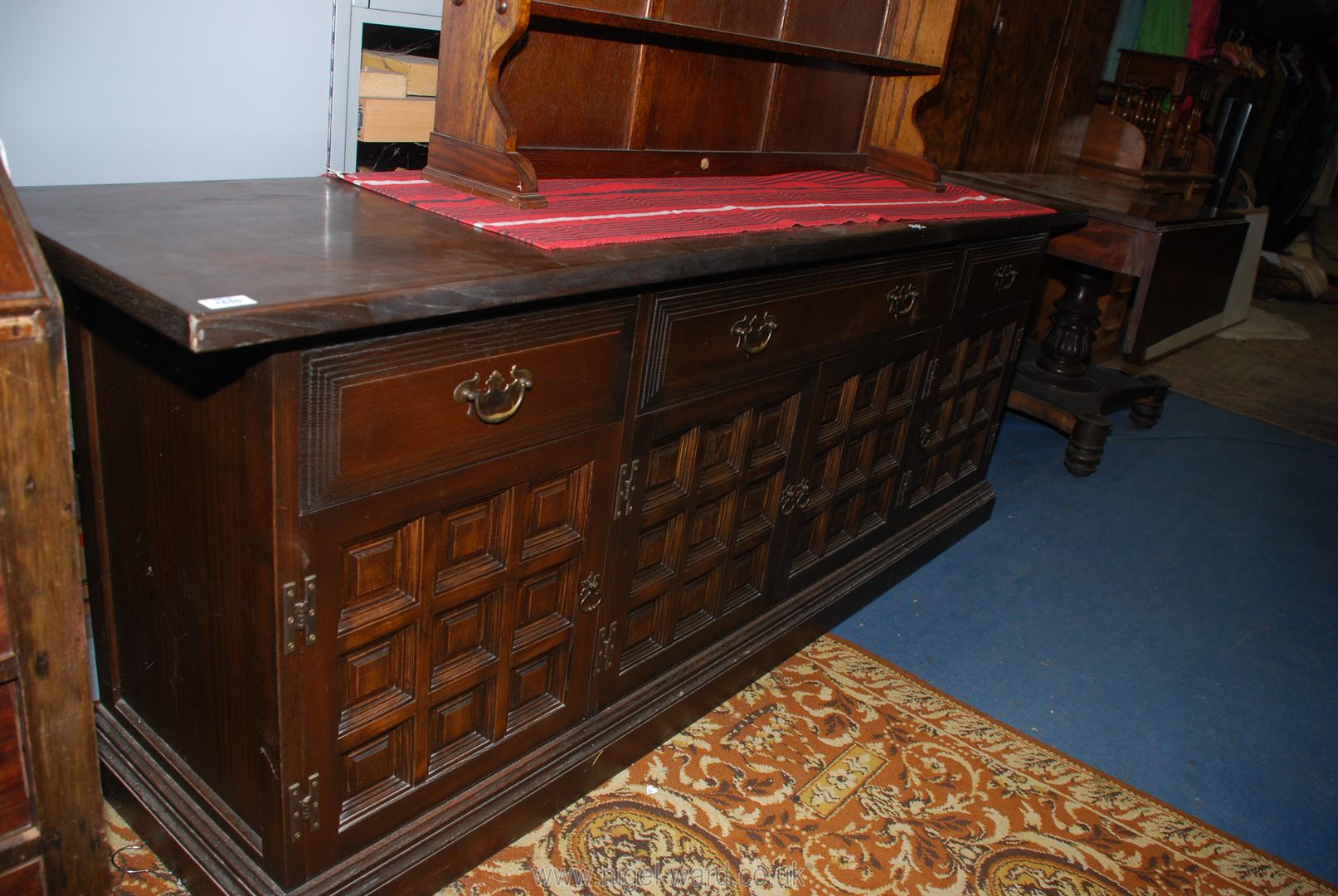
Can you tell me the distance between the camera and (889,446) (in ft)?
8.29

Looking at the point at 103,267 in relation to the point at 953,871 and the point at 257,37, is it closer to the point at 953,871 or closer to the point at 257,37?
the point at 257,37

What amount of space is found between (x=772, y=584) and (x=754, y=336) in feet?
2.18

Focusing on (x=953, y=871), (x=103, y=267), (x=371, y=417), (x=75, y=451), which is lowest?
(x=953, y=871)

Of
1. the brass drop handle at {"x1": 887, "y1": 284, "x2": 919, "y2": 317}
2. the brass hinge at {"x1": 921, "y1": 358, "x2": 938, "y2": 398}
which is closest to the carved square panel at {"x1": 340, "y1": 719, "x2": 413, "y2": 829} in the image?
the brass drop handle at {"x1": 887, "y1": 284, "x2": 919, "y2": 317}

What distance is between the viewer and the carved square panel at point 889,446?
2.47 metres

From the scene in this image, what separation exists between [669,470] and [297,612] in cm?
73

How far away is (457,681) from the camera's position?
1526 mm

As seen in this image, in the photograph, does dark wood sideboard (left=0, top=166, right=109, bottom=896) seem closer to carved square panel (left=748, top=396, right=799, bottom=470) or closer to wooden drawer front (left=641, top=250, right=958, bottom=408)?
wooden drawer front (left=641, top=250, right=958, bottom=408)

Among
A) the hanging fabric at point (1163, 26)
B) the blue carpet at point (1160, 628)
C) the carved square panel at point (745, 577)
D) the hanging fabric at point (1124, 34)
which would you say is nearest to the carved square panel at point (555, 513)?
the carved square panel at point (745, 577)

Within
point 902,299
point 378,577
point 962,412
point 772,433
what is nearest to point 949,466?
point 962,412

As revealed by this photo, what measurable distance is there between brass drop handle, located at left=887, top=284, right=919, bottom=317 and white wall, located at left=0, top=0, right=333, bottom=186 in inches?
46.5

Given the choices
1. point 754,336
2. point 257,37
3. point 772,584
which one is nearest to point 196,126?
point 257,37

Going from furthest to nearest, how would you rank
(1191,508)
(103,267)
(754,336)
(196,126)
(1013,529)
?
(1191,508)
(1013,529)
(754,336)
(196,126)
(103,267)

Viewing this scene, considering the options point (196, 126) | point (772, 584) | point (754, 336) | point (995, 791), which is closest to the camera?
point (196, 126)
